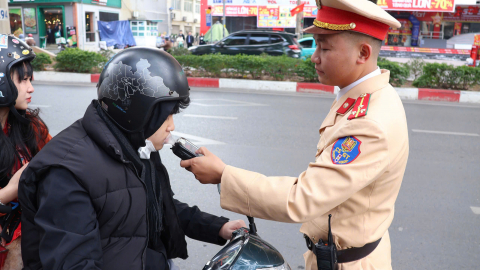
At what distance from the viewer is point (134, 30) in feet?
107

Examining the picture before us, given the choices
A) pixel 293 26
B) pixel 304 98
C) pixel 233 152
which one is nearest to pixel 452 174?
pixel 233 152

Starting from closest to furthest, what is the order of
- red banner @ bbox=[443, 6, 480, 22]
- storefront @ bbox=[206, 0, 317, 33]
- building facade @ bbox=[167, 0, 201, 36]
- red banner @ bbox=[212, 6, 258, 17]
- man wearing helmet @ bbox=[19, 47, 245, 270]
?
man wearing helmet @ bbox=[19, 47, 245, 270]
red banner @ bbox=[443, 6, 480, 22]
storefront @ bbox=[206, 0, 317, 33]
red banner @ bbox=[212, 6, 258, 17]
building facade @ bbox=[167, 0, 201, 36]

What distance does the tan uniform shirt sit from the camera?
4.60 feet

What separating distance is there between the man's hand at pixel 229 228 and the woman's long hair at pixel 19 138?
1066 mm

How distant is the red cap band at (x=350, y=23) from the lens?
4.96ft

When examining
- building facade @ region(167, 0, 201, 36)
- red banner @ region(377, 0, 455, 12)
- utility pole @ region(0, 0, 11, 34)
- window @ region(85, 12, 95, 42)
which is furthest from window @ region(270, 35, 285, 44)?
building facade @ region(167, 0, 201, 36)

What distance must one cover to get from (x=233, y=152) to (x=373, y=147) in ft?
13.6

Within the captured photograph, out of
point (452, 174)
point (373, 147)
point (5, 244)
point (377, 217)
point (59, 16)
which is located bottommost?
point (452, 174)

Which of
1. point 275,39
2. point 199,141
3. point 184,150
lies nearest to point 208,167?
point 184,150

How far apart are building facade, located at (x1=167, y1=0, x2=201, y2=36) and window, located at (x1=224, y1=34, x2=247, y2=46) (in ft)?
120

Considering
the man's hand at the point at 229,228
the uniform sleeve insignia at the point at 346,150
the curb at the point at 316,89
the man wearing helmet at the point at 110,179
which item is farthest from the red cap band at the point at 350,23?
the curb at the point at 316,89

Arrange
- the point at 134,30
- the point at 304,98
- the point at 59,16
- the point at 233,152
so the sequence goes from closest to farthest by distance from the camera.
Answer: the point at 233,152 < the point at 304,98 < the point at 59,16 < the point at 134,30

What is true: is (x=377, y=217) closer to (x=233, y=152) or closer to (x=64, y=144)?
(x=64, y=144)

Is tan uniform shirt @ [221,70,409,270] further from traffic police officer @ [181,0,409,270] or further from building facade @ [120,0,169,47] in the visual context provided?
building facade @ [120,0,169,47]
